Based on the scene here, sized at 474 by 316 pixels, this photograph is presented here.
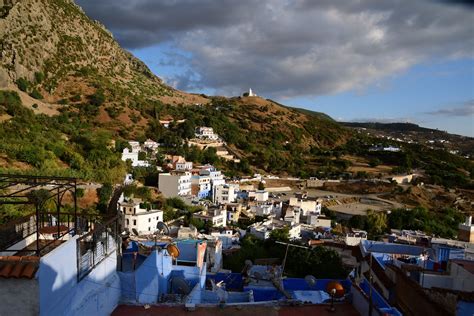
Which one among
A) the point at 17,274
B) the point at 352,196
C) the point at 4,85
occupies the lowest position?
the point at 352,196

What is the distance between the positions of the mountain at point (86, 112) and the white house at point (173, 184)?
328 cm

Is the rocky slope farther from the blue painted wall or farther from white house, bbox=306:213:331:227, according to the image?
the blue painted wall

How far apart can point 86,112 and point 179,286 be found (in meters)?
41.9

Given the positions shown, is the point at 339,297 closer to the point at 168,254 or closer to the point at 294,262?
the point at 168,254

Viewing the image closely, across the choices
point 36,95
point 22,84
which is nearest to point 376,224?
point 36,95

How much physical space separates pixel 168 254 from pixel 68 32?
184ft

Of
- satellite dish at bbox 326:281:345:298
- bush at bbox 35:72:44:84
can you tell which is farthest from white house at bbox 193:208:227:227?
bush at bbox 35:72:44:84

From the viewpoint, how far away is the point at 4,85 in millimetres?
39156

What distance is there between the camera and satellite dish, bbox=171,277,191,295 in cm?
589

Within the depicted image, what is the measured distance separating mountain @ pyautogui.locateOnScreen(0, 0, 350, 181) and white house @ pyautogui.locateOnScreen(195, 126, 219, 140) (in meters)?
2.08

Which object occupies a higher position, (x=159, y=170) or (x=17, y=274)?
(x=17, y=274)

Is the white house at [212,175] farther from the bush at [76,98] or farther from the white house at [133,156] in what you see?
the bush at [76,98]

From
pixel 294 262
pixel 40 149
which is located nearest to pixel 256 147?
pixel 40 149

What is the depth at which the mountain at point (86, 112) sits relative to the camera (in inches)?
1120
